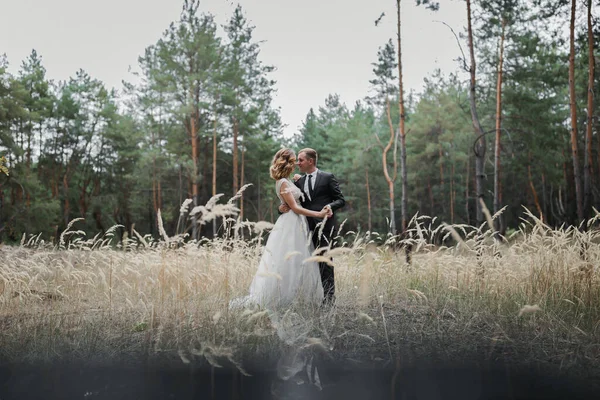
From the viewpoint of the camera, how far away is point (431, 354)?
353 cm

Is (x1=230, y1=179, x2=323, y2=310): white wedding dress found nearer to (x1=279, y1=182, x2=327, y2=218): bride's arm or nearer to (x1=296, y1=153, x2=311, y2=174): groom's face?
(x1=279, y1=182, x2=327, y2=218): bride's arm

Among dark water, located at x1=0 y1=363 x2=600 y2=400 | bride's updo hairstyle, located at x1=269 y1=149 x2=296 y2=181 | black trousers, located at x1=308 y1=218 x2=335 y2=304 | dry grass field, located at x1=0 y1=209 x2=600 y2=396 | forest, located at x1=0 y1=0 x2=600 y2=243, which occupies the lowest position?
dark water, located at x1=0 y1=363 x2=600 y2=400

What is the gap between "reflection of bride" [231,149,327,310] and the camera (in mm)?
4617

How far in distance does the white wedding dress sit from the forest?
486 inches

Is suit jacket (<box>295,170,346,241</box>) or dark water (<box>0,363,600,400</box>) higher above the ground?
Result: suit jacket (<box>295,170,346,241</box>)

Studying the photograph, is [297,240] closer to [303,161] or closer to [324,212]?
[324,212]

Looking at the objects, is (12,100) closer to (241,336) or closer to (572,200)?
(241,336)

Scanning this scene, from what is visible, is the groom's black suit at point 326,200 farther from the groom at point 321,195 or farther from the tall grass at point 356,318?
the tall grass at point 356,318

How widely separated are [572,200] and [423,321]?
94.4ft

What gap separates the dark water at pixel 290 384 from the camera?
8.93 feet

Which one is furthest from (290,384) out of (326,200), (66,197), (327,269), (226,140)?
(66,197)

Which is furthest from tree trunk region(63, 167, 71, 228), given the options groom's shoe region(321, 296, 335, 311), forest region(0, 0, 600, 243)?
groom's shoe region(321, 296, 335, 311)

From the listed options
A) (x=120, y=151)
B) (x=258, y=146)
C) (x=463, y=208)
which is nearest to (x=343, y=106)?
(x=463, y=208)

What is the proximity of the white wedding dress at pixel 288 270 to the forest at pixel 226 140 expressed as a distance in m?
12.3
